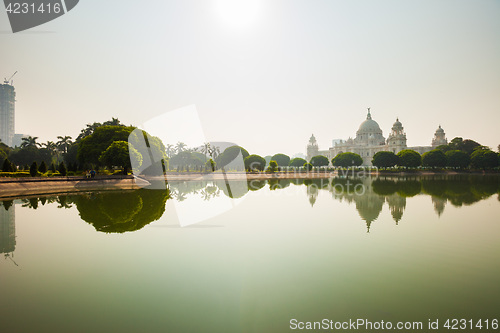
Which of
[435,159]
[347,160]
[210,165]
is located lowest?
[435,159]

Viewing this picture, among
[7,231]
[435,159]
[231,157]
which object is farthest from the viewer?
[231,157]

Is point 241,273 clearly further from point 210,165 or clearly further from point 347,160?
point 347,160

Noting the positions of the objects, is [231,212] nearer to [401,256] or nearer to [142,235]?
[142,235]

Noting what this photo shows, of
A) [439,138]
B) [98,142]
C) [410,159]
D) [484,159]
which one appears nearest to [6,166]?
[98,142]

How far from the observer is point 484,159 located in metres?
77.6

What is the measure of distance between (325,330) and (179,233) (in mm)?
9102

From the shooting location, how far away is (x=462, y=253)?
1005 centimetres

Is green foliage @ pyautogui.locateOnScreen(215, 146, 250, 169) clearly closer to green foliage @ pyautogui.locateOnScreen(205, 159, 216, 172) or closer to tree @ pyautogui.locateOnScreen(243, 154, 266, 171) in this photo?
green foliage @ pyautogui.locateOnScreen(205, 159, 216, 172)

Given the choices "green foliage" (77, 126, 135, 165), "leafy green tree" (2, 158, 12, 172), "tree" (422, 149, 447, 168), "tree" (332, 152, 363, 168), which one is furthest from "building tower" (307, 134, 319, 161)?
"leafy green tree" (2, 158, 12, 172)

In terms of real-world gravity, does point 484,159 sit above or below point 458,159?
below

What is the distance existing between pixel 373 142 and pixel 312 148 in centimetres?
3104

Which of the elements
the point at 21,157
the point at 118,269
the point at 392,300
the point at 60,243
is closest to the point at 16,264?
the point at 60,243

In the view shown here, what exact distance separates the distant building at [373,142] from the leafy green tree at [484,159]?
34084 millimetres

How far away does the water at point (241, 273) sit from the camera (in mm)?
6113
